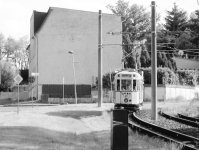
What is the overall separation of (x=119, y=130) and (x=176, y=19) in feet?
235

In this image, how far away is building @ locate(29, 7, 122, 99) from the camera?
51000mm

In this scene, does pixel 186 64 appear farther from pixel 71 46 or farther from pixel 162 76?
pixel 71 46

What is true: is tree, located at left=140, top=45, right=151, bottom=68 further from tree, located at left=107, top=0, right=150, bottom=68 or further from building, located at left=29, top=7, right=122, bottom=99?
tree, located at left=107, top=0, right=150, bottom=68

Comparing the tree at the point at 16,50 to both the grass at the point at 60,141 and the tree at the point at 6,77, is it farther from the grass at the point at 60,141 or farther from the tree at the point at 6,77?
the grass at the point at 60,141

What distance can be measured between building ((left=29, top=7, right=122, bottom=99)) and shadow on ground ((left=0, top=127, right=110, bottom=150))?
3394 cm

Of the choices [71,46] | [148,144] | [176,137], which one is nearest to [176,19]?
[71,46]

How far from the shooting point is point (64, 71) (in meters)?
51.5

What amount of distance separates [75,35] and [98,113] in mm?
28183

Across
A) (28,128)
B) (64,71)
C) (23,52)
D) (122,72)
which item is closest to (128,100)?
(122,72)

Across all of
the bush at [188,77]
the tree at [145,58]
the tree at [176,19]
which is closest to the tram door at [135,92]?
the bush at [188,77]

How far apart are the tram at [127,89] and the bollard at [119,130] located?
1743 cm

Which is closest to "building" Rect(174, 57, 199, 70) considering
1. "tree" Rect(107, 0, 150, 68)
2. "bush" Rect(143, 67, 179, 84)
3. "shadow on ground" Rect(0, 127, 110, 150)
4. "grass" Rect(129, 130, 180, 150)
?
"tree" Rect(107, 0, 150, 68)

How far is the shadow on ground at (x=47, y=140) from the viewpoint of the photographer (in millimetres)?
11648

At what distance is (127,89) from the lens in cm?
2716
